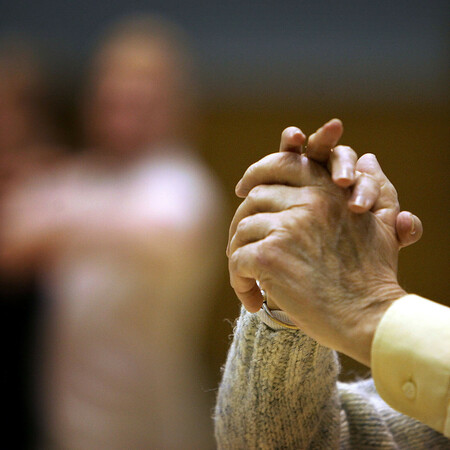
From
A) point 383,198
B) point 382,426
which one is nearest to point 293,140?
point 383,198

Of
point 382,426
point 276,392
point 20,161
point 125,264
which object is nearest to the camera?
point 276,392

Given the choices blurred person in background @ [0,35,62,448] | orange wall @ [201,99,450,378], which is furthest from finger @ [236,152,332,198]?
orange wall @ [201,99,450,378]

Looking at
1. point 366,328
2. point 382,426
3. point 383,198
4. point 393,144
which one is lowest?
point 382,426

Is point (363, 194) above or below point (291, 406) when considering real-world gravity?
above

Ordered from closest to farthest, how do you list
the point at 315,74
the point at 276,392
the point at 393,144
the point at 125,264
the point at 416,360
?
the point at 416,360 < the point at 276,392 < the point at 125,264 < the point at 393,144 < the point at 315,74

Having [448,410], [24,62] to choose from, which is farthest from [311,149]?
[24,62]

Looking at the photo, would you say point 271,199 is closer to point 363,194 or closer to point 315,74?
point 363,194

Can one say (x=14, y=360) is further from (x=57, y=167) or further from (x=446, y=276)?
(x=446, y=276)

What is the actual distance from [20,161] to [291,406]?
1211mm

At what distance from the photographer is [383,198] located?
A: 3.05 ft

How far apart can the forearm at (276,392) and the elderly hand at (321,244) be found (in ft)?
0.49

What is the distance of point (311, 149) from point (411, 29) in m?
2.28

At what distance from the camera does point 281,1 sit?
3084mm

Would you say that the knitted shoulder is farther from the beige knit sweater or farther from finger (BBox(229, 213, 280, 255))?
finger (BBox(229, 213, 280, 255))
